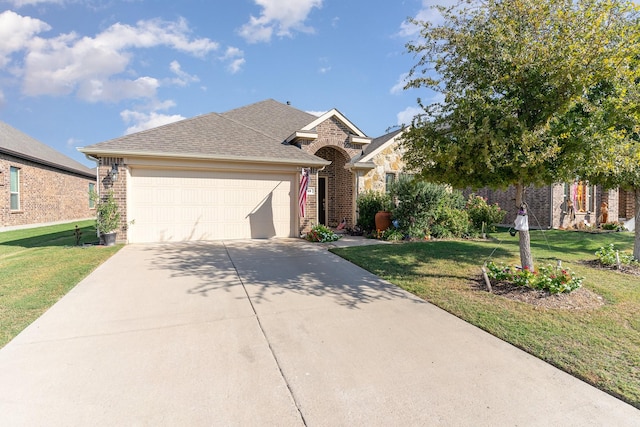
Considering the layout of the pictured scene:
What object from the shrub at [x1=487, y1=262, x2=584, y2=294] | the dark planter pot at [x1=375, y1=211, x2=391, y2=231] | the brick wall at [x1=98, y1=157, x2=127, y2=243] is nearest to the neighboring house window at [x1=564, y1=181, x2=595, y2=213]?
the dark planter pot at [x1=375, y1=211, x2=391, y2=231]

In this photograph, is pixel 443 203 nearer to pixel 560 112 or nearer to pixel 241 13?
pixel 560 112

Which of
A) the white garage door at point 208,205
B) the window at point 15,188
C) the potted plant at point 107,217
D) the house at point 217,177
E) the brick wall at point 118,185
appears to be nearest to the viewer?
the potted plant at point 107,217

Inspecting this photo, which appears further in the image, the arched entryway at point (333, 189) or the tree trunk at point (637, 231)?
the arched entryway at point (333, 189)

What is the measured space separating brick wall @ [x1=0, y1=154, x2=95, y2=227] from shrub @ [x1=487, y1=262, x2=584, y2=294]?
67.8ft

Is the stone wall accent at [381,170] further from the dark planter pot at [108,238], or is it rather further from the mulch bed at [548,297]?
the dark planter pot at [108,238]

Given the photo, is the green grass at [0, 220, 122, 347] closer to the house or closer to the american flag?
the house

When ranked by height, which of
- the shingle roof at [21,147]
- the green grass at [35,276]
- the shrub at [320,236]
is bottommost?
the green grass at [35,276]

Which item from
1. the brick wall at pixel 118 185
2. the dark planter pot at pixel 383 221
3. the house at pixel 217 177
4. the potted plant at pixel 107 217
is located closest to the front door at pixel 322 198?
the house at pixel 217 177

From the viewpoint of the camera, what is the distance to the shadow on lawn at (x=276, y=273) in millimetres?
5043

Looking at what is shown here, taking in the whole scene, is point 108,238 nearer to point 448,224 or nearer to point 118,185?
point 118,185

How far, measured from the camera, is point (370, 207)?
40.1ft

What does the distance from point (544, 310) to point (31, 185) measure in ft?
76.4

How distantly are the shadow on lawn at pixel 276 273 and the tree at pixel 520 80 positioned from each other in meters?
2.56

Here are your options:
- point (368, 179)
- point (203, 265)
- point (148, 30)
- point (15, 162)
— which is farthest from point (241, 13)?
point (15, 162)
